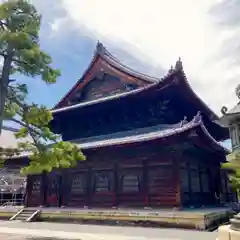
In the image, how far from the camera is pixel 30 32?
10508 mm

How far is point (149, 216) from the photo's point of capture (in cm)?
1457

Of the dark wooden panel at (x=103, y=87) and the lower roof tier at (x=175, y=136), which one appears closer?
the lower roof tier at (x=175, y=136)

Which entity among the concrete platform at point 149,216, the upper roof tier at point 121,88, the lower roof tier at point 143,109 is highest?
the upper roof tier at point 121,88

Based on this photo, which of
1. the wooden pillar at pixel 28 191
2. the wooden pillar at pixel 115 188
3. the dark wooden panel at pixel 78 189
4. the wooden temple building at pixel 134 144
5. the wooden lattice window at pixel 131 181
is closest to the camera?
the wooden temple building at pixel 134 144

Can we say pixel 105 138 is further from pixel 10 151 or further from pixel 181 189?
pixel 10 151

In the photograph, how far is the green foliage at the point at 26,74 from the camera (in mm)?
10195

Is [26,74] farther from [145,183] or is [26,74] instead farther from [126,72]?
[126,72]

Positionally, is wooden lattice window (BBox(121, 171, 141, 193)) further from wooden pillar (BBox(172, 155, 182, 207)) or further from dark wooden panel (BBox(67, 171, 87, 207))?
dark wooden panel (BBox(67, 171, 87, 207))

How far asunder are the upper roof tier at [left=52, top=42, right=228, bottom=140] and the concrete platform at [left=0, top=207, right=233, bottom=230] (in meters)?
6.30

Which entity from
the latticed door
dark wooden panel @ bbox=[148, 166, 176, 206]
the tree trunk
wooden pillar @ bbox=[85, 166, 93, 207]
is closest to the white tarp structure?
the latticed door

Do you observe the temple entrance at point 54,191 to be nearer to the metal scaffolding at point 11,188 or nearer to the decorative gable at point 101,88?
the decorative gable at point 101,88

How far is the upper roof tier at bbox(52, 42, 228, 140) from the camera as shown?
17.0 meters

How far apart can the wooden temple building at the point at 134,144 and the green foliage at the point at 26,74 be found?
515cm

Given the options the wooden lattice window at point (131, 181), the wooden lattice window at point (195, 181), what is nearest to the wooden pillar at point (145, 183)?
the wooden lattice window at point (131, 181)
